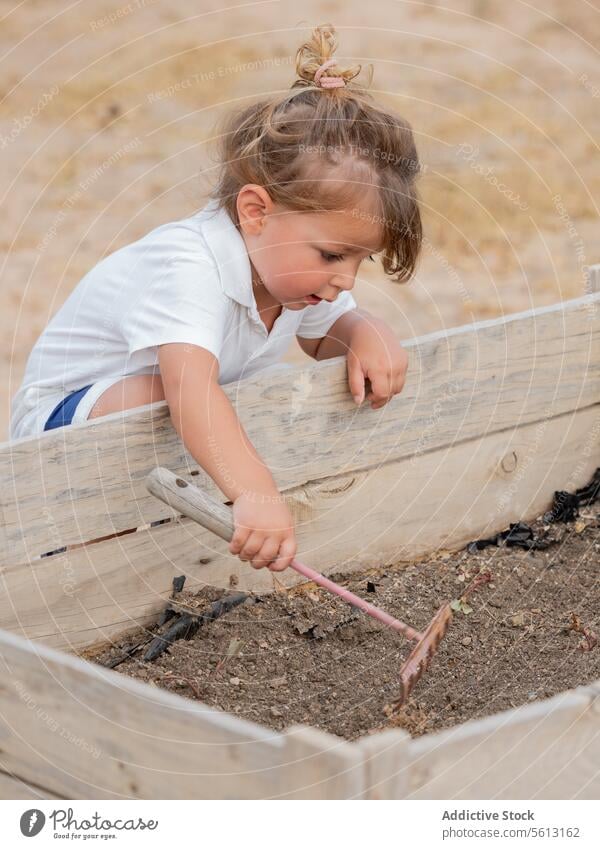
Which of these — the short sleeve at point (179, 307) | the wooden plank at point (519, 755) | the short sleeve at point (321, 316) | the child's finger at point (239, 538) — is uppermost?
the short sleeve at point (321, 316)

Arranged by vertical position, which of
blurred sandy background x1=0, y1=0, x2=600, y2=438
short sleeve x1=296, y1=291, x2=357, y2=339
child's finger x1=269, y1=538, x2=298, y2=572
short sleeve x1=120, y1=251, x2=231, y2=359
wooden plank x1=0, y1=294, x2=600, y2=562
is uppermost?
blurred sandy background x1=0, y1=0, x2=600, y2=438

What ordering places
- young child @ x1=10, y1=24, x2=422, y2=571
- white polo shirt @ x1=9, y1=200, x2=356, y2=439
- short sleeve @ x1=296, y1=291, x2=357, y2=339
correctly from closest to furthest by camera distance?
young child @ x1=10, y1=24, x2=422, y2=571
white polo shirt @ x1=9, y1=200, x2=356, y2=439
short sleeve @ x1=296, y1=291, x2=357, y2=339

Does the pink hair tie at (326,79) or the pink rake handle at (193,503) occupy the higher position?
the pink hair tie at (326,79)

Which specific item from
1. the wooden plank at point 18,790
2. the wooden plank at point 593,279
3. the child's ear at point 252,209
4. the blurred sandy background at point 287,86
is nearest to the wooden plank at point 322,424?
the wooden plank at point 593,279

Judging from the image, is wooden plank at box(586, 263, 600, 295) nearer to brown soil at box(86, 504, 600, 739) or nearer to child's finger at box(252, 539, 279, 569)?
brown soil at box(86, 504, 600, 739)

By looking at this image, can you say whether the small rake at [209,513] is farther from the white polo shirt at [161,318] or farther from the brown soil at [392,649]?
the white polo shirt at [161,318]

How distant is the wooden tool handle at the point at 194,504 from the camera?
1.48 metres

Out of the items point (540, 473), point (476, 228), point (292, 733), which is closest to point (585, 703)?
point (292, 733)

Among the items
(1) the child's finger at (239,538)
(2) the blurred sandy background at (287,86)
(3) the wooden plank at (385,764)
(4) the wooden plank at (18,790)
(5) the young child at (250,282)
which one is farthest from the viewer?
(2) the blurred sandy background at (287,86)

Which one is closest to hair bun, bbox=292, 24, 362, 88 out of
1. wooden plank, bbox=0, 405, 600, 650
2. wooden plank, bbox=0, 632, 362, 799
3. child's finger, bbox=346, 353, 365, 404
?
child's finger, bbox=346, 353, 365, 404

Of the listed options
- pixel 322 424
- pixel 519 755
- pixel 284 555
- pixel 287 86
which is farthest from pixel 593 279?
pixel 287 86

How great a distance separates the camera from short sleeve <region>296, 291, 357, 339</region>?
6.67ft

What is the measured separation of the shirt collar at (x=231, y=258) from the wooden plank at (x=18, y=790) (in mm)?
754
